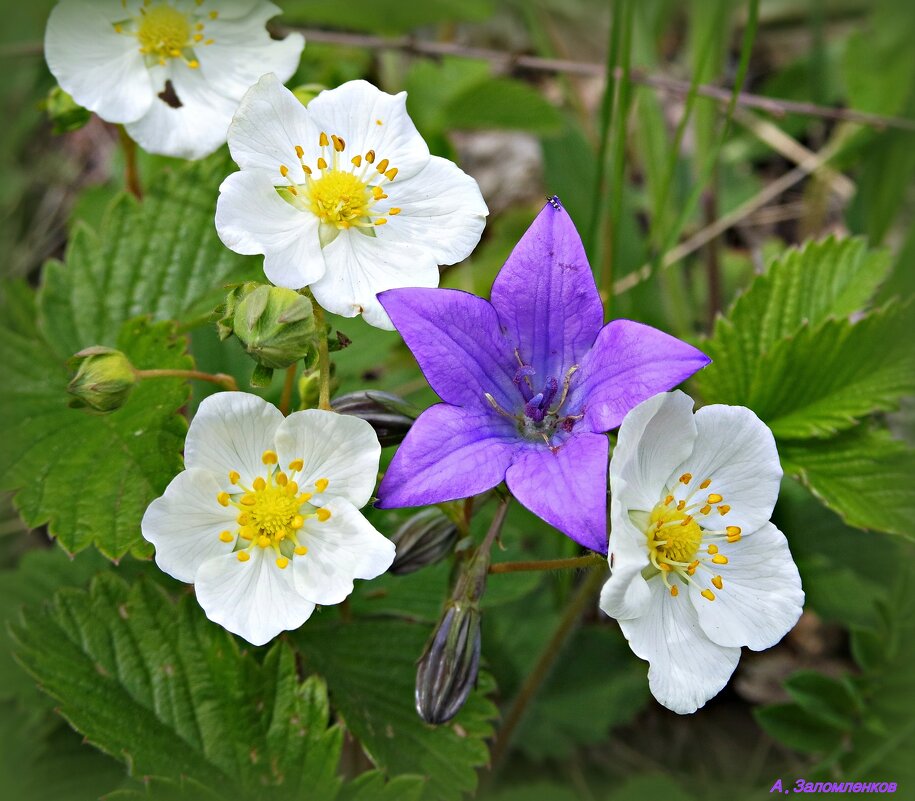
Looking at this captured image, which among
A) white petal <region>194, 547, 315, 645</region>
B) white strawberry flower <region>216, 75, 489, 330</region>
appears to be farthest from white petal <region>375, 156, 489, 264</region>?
white petal <region>194, 547, 315, 645</region>

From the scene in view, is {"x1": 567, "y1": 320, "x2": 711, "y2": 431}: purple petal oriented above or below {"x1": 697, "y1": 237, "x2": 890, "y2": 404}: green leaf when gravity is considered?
above

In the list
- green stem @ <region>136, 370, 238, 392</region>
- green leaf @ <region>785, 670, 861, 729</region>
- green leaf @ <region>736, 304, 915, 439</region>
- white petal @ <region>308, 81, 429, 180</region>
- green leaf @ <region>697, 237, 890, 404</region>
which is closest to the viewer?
green stem @ <region>136, 370, 238, 392</region>

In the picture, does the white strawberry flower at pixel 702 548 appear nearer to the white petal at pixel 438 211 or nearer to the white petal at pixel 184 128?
the white petal at pixel 438 211

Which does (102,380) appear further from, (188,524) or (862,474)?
(862,474)

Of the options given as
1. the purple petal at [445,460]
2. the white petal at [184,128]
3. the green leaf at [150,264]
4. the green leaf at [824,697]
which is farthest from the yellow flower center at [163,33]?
the green leaf at [824,697]

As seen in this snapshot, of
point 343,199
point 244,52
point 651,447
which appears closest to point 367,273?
Answer: point 343,199

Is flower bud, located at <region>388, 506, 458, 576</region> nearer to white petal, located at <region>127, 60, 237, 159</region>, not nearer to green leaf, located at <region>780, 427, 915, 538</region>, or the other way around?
green leaf, located at <region>780, 427, 915, 538</region>

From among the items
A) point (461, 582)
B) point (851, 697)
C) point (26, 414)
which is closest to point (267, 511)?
point (461, 582)
